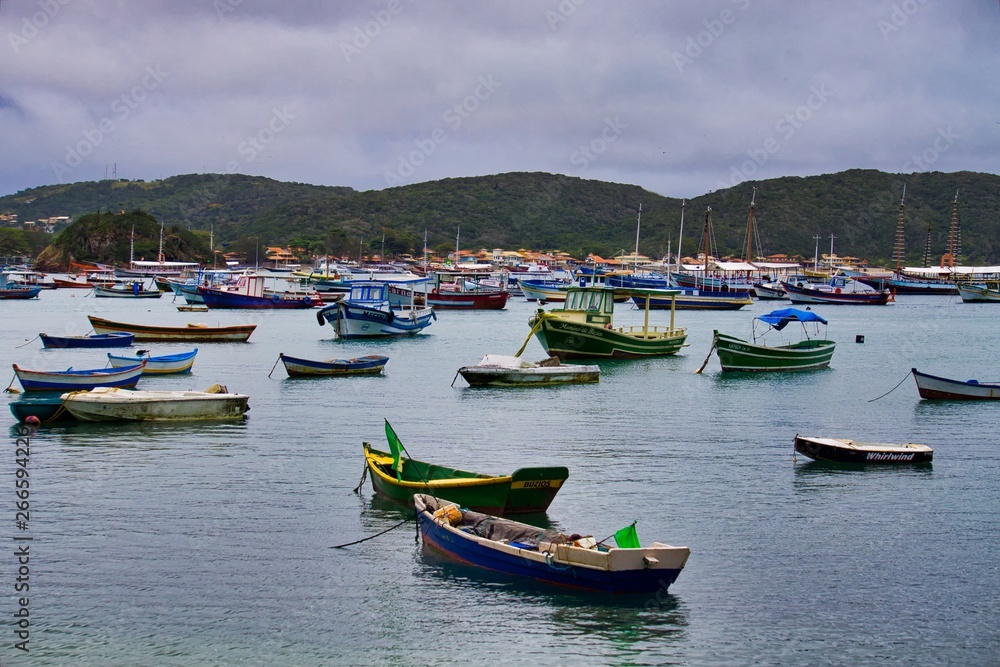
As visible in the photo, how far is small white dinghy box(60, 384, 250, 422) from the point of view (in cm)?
2625

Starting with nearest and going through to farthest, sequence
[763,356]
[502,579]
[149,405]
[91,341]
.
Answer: [502,579] → [149,405] → [763,356] → [91,341]

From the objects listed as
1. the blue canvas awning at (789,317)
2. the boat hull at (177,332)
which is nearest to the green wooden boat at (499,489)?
the blue canvas awning at (789,317)

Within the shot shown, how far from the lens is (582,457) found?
951 inches

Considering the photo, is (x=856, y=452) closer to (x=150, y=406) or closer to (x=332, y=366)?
(x=150, y=406)

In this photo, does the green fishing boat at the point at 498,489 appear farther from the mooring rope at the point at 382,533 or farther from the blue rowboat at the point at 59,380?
the blue rowboat at the point at 59,380

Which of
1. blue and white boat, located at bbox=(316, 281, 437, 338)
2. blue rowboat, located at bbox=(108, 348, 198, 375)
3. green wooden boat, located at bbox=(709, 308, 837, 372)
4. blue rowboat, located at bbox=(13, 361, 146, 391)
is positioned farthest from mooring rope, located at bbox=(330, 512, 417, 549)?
blue and white boat, located at bbox=(316, 281, 437, 338)

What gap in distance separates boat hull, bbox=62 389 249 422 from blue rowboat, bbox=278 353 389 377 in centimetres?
993

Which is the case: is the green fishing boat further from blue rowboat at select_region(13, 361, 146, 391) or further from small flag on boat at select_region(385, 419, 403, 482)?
blue rowboat at select_region(13, 361, 146, 391)

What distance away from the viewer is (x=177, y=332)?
53875 millimetres

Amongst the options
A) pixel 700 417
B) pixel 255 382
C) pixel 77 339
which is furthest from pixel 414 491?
pixel 77 339

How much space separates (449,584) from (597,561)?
2.58m

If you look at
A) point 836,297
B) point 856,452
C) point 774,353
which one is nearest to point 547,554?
point 856,452

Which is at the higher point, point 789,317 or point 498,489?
point 789,317

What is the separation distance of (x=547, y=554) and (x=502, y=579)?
46.0 inches
